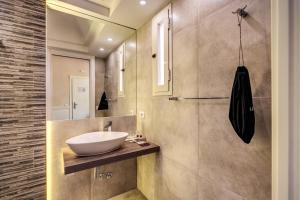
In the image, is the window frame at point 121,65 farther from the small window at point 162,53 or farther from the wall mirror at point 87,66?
the small window at point 162,53

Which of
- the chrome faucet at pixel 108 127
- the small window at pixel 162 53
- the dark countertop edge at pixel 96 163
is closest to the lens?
the dark countertop edge at pixel 96 163

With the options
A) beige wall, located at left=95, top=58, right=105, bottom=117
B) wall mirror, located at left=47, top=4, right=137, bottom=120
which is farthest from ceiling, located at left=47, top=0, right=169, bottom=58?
beige wall, located at left=95, top=58, right=105, bottom=117

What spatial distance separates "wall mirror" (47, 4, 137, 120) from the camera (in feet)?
5.49

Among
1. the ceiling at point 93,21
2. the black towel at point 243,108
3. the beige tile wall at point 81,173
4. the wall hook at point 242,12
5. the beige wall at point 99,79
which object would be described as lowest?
the beige tile wall at point 81,173

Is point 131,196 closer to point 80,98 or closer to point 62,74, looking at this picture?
point 80,98

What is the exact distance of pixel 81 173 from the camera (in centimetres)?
183

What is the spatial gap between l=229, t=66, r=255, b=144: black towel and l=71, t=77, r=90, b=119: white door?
161 centimetres

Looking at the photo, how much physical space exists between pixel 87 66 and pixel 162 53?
97 cm

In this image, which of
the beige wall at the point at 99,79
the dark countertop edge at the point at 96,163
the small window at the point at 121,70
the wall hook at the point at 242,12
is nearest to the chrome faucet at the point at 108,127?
the beige wall at the point at 99,79

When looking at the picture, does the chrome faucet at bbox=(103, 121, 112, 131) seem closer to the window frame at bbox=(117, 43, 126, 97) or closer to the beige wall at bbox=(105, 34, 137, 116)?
the beige wall at bbox=(105, 34, 137, 116)

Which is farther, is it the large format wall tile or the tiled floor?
the tiled floor

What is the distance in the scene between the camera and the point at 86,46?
1.90 m

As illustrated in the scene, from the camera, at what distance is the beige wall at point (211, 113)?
34.9 inches

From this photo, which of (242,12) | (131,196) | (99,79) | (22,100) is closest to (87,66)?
(99,79)
